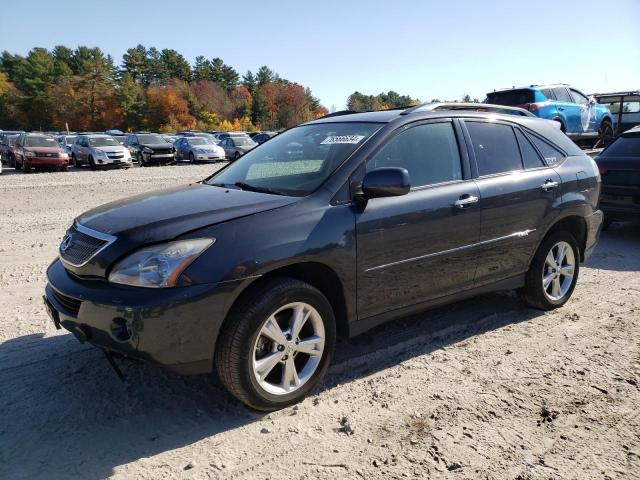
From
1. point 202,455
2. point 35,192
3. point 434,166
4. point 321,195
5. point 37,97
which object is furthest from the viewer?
point 37,97

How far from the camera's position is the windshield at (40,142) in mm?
21703

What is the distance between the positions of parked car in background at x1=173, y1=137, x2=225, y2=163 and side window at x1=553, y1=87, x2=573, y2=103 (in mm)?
18001

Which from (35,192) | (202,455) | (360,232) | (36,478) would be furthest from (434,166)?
(35,192)

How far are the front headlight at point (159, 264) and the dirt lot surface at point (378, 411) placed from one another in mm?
876

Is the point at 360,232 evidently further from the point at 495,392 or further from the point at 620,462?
the point at 620,462

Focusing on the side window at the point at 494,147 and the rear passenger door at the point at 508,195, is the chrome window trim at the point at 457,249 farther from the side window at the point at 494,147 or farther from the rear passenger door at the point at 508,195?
the side window at the point at 494,147

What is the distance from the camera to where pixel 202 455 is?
8.84 feet

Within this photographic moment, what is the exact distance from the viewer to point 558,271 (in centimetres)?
476

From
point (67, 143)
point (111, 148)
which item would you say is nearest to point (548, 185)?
point (111, 148)

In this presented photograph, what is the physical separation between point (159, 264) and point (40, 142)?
22707 mm

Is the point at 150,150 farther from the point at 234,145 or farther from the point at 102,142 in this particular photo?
the point at 234,145

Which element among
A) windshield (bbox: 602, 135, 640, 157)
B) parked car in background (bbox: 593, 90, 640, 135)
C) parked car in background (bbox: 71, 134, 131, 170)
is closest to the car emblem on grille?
windshield (bbox: 602, 135, 640, 157)

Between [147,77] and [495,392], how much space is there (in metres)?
124

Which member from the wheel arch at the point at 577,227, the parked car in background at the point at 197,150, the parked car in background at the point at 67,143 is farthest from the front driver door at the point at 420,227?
the parked car in background at the point at 67,143
